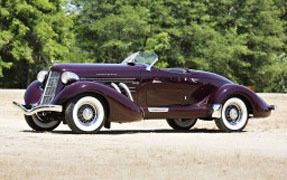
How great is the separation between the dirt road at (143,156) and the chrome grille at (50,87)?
90 centimetres

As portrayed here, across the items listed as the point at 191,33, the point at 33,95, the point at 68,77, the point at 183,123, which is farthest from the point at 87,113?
the point at 191,33

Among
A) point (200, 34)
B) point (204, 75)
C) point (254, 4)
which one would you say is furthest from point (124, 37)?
point (204, 75)

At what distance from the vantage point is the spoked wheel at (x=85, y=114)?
13867 mm

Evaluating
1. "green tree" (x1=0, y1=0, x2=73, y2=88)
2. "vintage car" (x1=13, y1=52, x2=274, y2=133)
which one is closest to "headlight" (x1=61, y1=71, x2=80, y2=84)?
"vintage car" (x1=13, y1=52, x2=274, y2=133)

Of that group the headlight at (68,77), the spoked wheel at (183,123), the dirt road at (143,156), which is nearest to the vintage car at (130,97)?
the headlight at (68,77)

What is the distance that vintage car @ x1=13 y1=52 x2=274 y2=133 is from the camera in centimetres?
1405

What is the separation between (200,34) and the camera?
5650 centimetres

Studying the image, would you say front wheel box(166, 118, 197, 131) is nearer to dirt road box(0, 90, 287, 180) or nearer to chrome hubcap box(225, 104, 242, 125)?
chrome hubcap box(225, 104, 242, 125)

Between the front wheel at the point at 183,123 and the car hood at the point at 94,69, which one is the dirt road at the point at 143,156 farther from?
the front wheel at the point at 183,123

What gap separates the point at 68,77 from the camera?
14.1 m

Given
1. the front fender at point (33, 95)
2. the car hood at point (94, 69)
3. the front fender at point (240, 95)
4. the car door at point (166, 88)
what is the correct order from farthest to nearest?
the front fender at point (240, 95) < the front fender at point (33, 95) < the car door at point (166, 88) < the car hood at point (94, 69)

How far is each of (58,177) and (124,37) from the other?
46824 mm

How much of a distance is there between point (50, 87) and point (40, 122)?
1049 mm

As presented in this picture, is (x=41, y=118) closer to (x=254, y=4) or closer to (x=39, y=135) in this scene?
(x=39, y=135)
